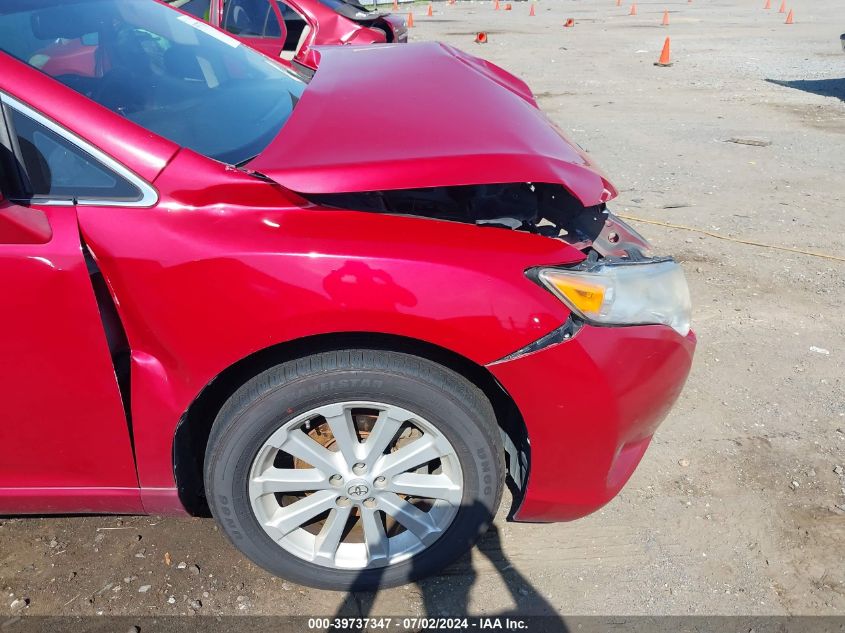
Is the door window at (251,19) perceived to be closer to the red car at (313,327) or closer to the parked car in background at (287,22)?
the parked car in background at (287,22)

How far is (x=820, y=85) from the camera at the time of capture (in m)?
10.8

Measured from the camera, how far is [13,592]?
2211mm

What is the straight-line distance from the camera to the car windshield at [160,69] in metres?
2.15

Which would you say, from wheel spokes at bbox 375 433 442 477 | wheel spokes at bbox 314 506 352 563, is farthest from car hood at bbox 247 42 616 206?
wheel spokes at bbox 314 506 352 563

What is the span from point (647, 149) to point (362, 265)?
20.5ft

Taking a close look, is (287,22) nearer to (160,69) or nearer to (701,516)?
(160,69)

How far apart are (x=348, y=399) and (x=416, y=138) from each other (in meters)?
0.82

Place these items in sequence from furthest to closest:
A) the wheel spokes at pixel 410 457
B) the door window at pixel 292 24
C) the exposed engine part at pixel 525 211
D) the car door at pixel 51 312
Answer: the door window at pixel 292 24 → the exposed engine part at pixel 525 211 → the wheel spokes at pixel 410 457 → the car door at pixel 51 312

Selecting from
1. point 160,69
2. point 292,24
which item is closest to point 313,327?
point 160,69

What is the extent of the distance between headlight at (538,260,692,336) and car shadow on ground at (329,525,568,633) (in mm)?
992

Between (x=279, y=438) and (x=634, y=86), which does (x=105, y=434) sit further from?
(x=634, y=86)

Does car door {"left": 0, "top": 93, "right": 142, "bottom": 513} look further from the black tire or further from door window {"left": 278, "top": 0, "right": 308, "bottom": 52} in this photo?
door window {"left": 278, "top": 0, "right": 308, "bottom": 52}

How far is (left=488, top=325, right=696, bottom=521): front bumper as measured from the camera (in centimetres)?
186

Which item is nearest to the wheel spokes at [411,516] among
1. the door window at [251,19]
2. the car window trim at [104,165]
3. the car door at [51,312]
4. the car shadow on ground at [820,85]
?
the car door at [51,312]
